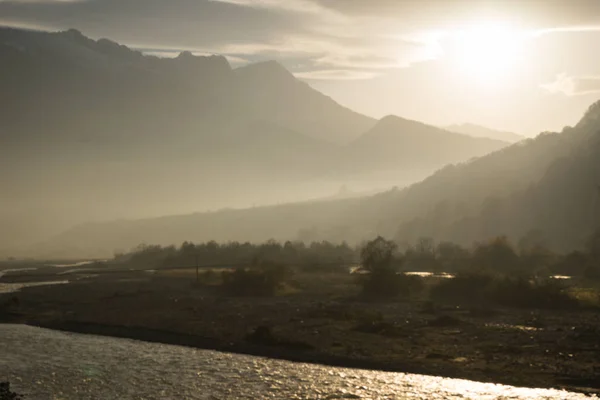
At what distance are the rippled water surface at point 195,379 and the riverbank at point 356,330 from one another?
292 centimetres

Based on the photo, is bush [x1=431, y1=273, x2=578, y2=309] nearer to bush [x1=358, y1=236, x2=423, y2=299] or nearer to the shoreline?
bush [x1=358, y1=236, x2=423, y2=299]

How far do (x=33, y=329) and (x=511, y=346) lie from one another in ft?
181

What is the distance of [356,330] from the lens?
2842 inches

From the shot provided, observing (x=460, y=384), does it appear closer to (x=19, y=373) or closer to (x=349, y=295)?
(x=19, y=373)

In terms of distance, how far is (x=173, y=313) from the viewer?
88.9 m

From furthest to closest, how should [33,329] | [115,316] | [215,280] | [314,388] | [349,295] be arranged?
1. [215,280]
2. [349,295]
3. [115,316]
4. [33,329]
5. [314,388]

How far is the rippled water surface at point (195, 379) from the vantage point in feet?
160

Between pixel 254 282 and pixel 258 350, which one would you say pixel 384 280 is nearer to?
pixel 254 282

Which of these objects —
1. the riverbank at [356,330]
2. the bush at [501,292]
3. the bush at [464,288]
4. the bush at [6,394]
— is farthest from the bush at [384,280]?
the bush at [6,394]

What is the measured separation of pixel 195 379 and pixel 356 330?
2337cm

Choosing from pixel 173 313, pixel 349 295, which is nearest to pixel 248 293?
pixel 349 295

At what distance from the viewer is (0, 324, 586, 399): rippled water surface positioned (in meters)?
48.7

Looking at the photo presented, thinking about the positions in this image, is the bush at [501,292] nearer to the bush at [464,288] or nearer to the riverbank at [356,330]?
the bush at [464,288]

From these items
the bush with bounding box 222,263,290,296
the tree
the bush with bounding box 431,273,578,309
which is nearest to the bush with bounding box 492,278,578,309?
the bush with bounding box 431,273,578,309
